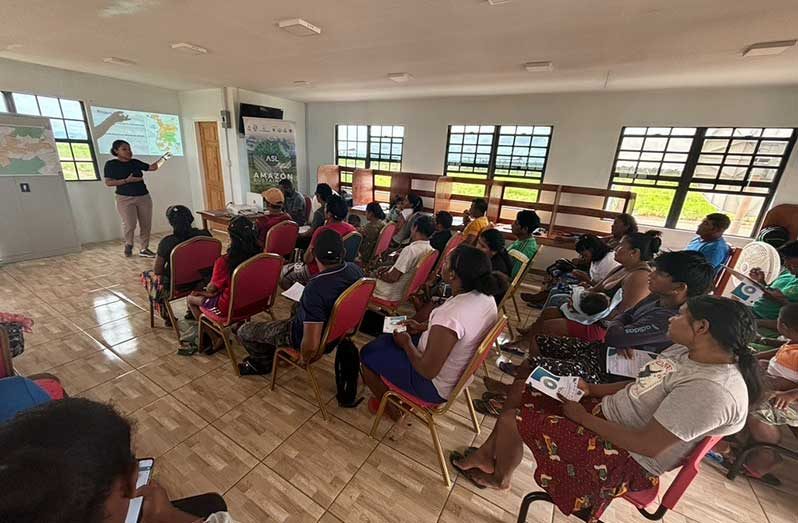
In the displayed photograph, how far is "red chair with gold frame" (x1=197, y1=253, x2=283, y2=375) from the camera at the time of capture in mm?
2043

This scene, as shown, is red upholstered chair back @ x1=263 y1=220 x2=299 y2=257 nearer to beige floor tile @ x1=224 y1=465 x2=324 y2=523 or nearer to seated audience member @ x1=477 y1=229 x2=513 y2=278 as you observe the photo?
seated audience member @ x1=477 y1=229 x2=513 y2=278

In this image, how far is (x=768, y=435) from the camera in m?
1.70

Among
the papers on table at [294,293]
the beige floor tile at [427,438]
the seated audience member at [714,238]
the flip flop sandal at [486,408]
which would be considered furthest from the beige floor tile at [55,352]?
the seated audience member at [714,238]

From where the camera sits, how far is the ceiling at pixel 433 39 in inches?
82.0

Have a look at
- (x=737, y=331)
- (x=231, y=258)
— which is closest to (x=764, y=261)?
(x=737, y=331)

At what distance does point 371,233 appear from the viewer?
11.7ft

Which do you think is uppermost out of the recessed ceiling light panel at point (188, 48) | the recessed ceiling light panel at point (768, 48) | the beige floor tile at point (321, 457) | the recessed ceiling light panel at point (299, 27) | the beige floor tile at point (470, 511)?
the recessed ceiling light panel at point (768, 48)

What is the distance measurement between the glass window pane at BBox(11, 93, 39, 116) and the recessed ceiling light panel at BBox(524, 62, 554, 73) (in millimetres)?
6519

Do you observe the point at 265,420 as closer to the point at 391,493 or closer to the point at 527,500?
the point at 391,493

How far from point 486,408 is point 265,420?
1445 millimetres

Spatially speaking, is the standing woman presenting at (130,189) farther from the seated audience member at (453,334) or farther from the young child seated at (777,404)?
the young child seated at (777,404)

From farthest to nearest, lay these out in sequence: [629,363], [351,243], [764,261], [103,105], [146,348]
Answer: [103,105] → [351,243] → [764,261] → [146,348] → [629,363]

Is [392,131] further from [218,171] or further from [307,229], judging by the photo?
[218,171]

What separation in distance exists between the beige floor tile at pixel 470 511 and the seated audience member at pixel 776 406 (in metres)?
1.32
